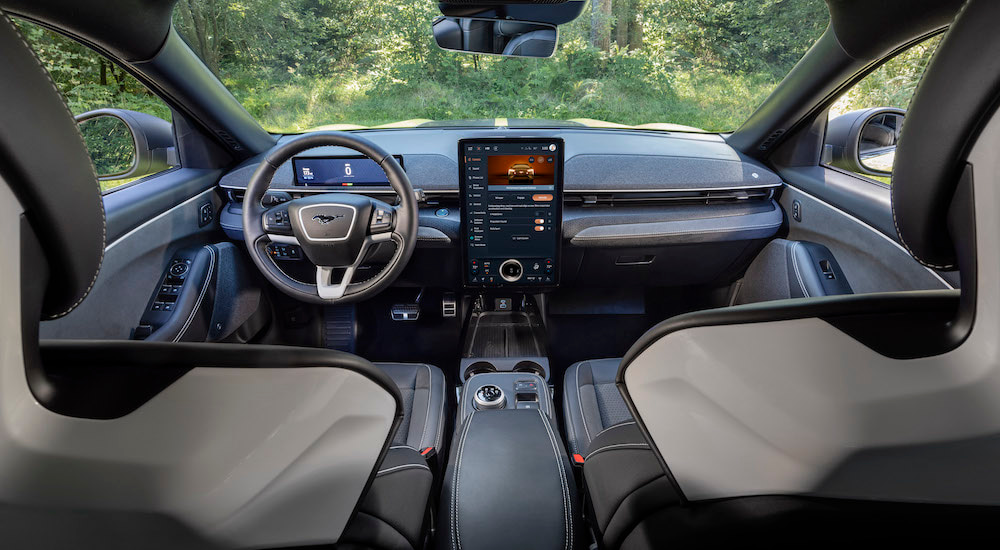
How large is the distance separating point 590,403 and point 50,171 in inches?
71.9

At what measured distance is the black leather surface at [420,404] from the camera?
2004mm

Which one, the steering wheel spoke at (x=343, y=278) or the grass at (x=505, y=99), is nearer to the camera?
the steering wheel spoke at (x=343, y=278)

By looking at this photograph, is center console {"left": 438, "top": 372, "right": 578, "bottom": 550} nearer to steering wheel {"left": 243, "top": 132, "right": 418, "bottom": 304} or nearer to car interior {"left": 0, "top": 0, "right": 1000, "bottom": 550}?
car interior {"left": 0, "top": 0, "right": 1000, "bottom": 550}

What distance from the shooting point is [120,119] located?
2.36m

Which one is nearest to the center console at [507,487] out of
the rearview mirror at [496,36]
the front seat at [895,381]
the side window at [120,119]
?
the front seat at [895,381]

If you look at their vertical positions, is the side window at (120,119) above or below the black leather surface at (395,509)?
above

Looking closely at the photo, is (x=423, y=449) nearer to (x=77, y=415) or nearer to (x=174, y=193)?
(x=77, y=415)

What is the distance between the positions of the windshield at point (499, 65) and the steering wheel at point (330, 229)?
0.86 m

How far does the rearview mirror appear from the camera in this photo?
7.29 feet

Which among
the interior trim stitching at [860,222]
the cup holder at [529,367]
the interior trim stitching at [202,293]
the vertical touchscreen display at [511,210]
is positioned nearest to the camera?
the interior trim stitching at [860,222]

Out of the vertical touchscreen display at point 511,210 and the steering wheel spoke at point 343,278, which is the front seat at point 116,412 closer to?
the steering wheel spoke at point 343,278

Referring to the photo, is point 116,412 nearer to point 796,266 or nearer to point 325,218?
point 325,218

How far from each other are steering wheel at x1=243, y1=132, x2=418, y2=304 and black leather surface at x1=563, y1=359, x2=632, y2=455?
0.87 meters

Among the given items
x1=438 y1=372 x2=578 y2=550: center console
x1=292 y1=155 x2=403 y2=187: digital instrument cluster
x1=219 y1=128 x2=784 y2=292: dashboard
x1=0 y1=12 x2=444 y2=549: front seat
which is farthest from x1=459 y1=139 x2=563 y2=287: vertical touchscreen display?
x1=0 y1=12 x2=444 y2=549: front seat
